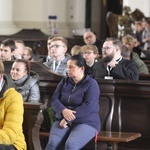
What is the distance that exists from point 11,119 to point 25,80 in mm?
1772

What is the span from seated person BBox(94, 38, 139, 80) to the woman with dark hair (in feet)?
2.48

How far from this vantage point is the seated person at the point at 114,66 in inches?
300

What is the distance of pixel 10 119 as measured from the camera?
5.32 metres

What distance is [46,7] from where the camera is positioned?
17.4 metres

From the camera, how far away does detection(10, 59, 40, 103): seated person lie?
695 centimetres

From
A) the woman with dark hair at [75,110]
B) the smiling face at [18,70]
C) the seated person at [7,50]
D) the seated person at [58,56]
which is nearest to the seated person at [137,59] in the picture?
the seated person at [58,56]

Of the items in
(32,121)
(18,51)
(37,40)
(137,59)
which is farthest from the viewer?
(37,40)

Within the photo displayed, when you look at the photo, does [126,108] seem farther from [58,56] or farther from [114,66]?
[58,56]

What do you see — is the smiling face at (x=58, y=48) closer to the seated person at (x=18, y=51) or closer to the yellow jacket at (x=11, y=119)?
the seated person at (x=18, y=51)

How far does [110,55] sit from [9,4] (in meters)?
9.69

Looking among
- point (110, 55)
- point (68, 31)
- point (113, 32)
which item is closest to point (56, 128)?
point (110, 55)

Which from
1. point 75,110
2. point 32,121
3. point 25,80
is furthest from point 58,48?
point 32,121

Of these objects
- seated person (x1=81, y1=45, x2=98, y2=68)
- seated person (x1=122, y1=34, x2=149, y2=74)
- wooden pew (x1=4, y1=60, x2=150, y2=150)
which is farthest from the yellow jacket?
seated person (x1=122, y1=34, x2=149, y2=74)

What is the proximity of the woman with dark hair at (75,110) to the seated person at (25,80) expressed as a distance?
0.25 m
